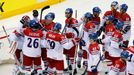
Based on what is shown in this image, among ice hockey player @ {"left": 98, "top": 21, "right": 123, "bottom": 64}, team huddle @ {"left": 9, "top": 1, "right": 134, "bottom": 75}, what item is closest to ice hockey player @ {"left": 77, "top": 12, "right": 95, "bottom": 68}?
team huddle @ {"left": 9, "top": 1, "right": 134, "bottom": 75}

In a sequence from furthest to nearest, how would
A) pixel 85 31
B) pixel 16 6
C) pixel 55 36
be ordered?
pixel 16 6
pixel 85 31
pixel 55 36

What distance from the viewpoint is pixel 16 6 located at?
13.1 metres

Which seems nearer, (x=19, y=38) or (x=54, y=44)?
(x=54, y=44)

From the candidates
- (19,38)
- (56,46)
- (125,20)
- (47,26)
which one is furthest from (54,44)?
(125,20)

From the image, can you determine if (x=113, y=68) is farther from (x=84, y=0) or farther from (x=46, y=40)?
(x=84, y=0)

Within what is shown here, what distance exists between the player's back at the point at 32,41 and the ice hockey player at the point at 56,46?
0.57ft

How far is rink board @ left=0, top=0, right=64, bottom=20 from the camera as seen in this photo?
12727 millimetres

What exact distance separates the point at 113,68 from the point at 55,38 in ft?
4.38

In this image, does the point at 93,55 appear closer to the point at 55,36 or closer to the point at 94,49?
the point at 94,49

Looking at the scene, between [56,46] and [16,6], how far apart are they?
17.4 feet

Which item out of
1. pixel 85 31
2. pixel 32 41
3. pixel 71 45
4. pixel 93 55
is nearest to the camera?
pixel 93 55

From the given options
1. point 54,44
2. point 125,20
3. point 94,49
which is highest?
point 125,20

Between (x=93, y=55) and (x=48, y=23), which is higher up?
(x=48, y=23)

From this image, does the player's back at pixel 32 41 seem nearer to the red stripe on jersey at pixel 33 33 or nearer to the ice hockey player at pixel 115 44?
the red stripe on jersey at pixel 33 33
